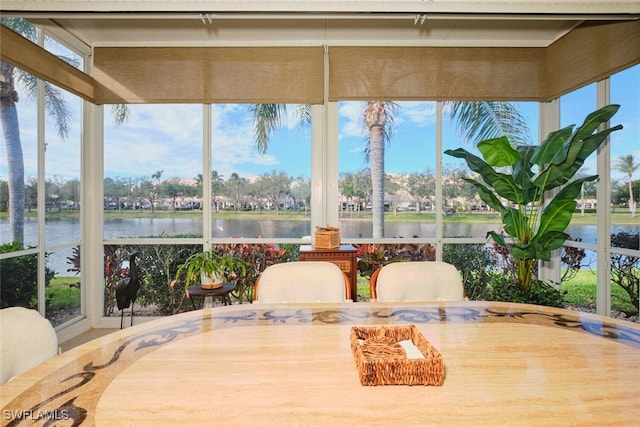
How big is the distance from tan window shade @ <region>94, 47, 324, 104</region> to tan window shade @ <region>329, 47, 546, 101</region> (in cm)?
30

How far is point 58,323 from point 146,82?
252cm

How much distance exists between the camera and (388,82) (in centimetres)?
367

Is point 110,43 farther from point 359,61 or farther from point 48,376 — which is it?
point 48,376

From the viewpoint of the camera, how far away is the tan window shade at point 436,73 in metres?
3.67

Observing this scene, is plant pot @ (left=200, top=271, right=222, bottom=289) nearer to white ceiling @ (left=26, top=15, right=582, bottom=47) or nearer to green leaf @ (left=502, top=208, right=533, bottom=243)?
white ceiling @ (left=26, top=15, right=582, bottom=47)

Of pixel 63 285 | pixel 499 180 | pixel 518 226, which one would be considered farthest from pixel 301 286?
pixel 63 285

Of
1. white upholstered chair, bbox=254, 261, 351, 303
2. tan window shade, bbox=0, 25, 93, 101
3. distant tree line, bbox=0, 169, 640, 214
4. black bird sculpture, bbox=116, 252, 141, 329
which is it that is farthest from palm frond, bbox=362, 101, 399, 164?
tan window shade, bbox=0, 25, 93, 101

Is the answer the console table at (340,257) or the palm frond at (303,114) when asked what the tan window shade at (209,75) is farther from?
the console table at (340,257)

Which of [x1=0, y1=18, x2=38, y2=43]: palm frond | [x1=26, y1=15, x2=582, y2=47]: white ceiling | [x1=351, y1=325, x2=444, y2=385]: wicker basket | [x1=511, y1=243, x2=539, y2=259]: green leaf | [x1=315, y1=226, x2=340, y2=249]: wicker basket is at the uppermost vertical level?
[x1=26, y1=15, x2=582, y2=47]: white ceiling

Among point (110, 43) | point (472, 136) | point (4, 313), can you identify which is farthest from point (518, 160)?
point (110, 43)

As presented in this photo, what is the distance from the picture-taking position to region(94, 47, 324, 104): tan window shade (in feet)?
11.9

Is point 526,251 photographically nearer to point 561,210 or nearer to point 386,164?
point 561,210

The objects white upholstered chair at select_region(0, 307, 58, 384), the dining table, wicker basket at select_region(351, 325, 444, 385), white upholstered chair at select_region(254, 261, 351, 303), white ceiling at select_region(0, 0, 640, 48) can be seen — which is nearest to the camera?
the dining table

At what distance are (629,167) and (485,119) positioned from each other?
134cm
